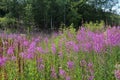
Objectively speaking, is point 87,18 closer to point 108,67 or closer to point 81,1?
point 81,1

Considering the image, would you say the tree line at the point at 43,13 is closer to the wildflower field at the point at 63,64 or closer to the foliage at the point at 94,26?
the foliage at the point at 94,26

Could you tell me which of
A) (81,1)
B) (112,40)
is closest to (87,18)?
(81,1)

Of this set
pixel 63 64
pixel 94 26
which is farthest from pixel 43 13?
pixel 63 64

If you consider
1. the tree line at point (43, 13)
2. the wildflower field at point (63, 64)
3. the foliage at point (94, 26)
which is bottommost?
the tree line at point (43, 13)

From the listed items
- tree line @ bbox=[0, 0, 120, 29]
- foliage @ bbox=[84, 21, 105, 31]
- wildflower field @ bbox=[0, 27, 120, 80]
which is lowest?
tree line @ bbox=[0, 0, 120, 29]

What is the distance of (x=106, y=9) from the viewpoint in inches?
1708

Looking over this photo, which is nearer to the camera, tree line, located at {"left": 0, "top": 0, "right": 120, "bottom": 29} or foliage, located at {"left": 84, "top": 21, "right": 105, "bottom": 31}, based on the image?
foliage, located at {"left": 84, "top": 21, "right": 105, "bottom": 31}

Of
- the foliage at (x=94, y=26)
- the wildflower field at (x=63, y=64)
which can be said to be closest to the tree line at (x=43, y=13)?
the foliage at (x=94, y=26)

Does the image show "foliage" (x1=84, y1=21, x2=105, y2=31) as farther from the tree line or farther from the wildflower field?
the tree line

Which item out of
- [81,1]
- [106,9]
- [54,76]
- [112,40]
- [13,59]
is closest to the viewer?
[54,76]

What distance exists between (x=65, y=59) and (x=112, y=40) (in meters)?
1.13

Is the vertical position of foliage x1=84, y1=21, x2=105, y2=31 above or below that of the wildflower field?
below

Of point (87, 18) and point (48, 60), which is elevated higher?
point (48, 60)

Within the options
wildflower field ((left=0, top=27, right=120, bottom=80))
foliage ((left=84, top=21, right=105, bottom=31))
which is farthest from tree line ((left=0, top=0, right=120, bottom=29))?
wildflower field ((left=0, top=27, right=120, bottom=80))
